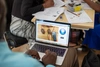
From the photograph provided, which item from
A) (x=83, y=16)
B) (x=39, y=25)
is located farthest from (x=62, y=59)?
(x=83, y=16)

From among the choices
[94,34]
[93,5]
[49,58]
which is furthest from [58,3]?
[49,58]

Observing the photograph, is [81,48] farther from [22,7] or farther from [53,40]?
[22,7]

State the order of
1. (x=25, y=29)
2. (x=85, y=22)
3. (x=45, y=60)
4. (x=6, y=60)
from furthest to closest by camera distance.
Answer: (x=25, y=29), (x=85, y=22), (x=45, y=60), (x=6, y=60)

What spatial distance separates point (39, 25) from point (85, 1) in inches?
27.9

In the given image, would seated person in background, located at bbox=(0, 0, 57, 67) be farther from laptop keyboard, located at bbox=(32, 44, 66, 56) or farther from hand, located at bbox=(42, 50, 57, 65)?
laptop keyboard, located at bbox=(32, 44, 66, 56)

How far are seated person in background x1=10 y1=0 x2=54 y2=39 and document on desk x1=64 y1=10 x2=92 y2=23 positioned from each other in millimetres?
278

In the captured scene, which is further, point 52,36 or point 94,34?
point 94,34

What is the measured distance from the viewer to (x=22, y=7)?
199cm

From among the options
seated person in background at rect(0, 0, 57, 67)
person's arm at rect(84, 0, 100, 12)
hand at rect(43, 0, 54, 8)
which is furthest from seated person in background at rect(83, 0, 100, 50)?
seated person in background at rect(0, 0, 57, 67)

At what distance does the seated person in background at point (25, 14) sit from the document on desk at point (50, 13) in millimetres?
54

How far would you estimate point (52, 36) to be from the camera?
1.79 meters

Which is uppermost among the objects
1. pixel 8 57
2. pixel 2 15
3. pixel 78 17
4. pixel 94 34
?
pixel 2 15

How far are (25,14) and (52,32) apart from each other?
433 millimetres

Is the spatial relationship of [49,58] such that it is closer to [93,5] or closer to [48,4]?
[48,4]
